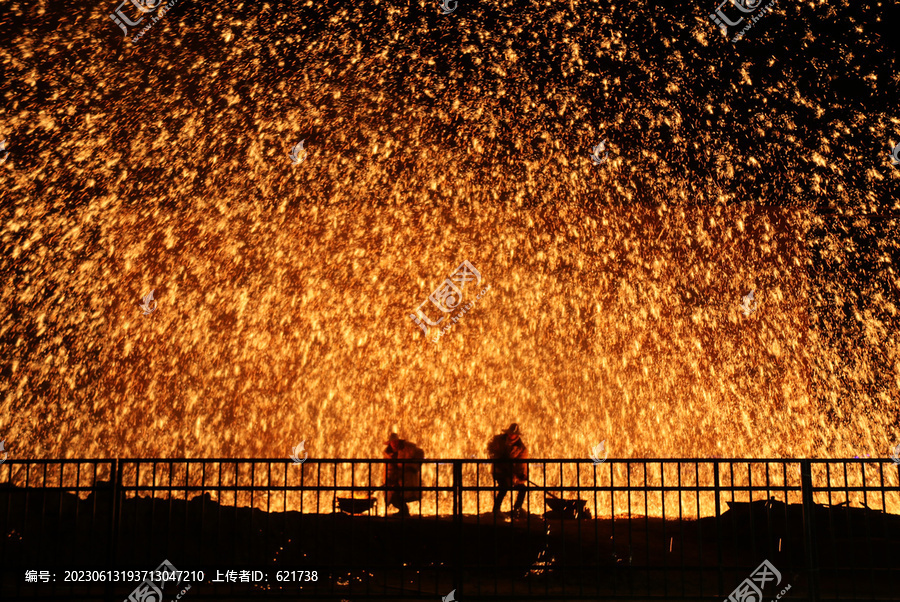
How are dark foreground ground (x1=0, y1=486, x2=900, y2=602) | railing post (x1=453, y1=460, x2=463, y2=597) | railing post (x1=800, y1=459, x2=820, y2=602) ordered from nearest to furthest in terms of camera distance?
railing post (x1=800, y1=459, x2=820, y2=602) < railing post (x1=453, y1=460, x2=463, y2=597) < dark foreground ground (x1=0, y1=486, x2=900, y2=602)

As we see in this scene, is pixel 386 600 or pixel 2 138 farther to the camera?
pixel 2 138

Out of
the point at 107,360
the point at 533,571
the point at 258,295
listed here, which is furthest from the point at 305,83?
the point at 533,571

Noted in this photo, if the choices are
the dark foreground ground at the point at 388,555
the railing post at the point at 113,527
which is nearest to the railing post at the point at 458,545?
the dark foreground ground at the point at 388,555

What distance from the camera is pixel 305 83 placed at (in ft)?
46.6

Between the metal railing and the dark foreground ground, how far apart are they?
2 centimetres

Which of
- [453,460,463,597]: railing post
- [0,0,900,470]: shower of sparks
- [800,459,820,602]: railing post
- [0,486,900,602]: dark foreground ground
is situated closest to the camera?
[800,459,820,602]: railing post

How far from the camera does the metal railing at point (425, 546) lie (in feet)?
22.0

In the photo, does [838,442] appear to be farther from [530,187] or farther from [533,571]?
[533,571]

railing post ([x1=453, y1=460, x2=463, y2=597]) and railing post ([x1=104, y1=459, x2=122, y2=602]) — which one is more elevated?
railing post ([x1=453, y1=460, x2=463, y2=597])

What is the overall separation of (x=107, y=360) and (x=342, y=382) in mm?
5080

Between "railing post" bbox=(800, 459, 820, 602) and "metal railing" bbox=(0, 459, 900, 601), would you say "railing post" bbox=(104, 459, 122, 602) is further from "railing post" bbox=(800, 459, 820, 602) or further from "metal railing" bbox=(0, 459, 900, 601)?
"railing post" bbox=(800, 459, 820, 602)

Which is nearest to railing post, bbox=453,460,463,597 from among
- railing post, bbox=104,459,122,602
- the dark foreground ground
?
the dark foreground ground

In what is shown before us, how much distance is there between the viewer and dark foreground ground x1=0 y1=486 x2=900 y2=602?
22.4ft

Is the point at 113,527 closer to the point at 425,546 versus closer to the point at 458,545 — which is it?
the point at 458,545
